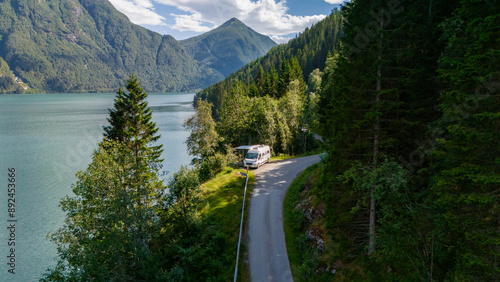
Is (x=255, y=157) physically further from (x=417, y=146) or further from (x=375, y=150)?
(x=417, y=146)

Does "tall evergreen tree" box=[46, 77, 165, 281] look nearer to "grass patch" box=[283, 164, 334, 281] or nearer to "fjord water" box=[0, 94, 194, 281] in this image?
"grass patch" box=[283, 164, 334, 281]

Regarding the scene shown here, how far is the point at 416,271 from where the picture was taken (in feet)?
35.6

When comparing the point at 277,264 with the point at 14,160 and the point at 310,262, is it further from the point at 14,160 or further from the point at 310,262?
the point at 14,160

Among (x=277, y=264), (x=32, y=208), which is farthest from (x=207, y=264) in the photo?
(x=32, y=208)

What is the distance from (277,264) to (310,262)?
91.5 inches

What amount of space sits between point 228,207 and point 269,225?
182 inches

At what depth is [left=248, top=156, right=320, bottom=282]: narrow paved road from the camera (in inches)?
668

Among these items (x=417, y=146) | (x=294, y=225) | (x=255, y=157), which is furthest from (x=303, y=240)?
(x=255, y=157)

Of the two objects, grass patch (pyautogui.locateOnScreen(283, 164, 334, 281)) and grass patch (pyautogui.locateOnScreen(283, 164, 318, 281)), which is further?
grass patch (pyautogui.locateOnScreen(283, 164, 318, 281))

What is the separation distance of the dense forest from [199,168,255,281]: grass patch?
221 inches

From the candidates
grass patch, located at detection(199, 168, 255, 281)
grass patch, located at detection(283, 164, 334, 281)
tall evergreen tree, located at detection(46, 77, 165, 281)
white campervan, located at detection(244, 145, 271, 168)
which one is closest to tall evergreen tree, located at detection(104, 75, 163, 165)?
tall evergreen tree, located at detection(46, 77, 165, 281)

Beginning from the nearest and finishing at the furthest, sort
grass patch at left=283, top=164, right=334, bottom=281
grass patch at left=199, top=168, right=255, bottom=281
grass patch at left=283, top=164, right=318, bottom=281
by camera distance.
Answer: grass patch at left=283, top=164, right=334, bottom=281
grass patch at left=283, top=164, right=318, bottom=281
grass patch at left=199, top=168, right=255, bottom=281

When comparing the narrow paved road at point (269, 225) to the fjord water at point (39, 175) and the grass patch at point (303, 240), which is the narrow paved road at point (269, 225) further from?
the fjord water at point (39, 175)

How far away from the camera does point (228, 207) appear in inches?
961
